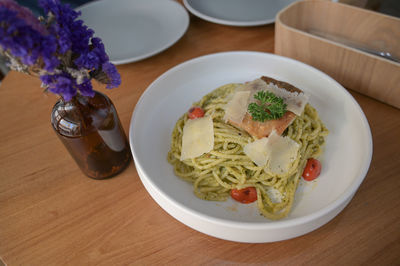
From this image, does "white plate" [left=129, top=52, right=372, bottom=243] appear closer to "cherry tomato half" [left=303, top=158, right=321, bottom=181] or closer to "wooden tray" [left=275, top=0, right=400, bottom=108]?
"cherry tomato half" [left=303, top=158, right=321, bottom=181]

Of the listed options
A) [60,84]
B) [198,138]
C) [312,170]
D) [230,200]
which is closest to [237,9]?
[198,138]

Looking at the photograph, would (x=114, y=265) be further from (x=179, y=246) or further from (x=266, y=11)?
(x=266, y=11)

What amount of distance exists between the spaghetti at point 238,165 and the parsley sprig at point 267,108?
0.14 metres

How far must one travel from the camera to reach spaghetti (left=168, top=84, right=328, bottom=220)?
1.36m

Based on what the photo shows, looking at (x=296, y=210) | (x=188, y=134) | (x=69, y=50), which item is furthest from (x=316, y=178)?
(x=69, y=50)

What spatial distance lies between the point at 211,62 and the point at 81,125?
889 millimetres

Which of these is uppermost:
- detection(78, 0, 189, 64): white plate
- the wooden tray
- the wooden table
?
the wooden tray

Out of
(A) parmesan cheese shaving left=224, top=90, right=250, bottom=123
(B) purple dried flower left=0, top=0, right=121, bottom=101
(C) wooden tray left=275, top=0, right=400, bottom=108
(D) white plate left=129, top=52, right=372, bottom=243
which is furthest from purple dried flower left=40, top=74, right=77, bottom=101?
(C) wooden tray left=275, top=0, right=400, bottom=108

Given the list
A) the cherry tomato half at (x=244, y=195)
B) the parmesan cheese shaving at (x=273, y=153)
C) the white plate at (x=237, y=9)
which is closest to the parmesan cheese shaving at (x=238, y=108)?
the parmesan cheese shaving at (x=273, y=153)

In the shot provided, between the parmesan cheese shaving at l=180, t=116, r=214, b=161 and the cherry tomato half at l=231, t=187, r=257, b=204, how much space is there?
24 cm

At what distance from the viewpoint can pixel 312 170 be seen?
1367mm

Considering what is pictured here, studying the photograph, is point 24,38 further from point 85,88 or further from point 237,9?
point 237,9

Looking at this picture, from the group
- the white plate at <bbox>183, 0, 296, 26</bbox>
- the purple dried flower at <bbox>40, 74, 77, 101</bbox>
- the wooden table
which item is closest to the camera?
the purple dried flower at <bbox>40, 74, 77, 101</bbox>

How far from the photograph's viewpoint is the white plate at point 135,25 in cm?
214
